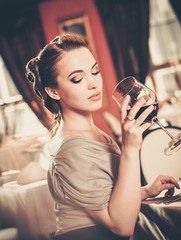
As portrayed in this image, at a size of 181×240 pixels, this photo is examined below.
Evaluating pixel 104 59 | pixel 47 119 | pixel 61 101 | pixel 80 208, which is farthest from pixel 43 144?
pixel 80 208

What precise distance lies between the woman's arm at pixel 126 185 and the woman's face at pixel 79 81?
6.2 inches

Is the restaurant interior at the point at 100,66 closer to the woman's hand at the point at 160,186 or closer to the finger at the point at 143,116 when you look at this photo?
the woman's hand at the point at 160,186

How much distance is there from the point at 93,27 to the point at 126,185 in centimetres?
158

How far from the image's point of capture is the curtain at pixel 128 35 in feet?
7.32

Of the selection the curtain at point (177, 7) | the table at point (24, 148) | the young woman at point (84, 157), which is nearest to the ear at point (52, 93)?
the young woman at point (84, 157)

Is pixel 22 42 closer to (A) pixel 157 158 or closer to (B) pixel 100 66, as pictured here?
(B) pixel 100 66

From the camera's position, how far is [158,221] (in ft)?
2.84

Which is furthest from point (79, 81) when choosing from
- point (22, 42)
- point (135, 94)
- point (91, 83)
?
point (22, 42)

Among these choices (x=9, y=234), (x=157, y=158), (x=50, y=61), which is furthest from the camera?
(x=9, y=234)

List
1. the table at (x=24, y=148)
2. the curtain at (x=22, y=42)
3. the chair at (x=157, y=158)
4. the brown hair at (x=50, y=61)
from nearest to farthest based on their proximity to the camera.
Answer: the brown hair at (x=50, y=61)
the chair at (x=157, y=158)
the table at (x=24, y=148)
the curtain at (x=22, y=42)

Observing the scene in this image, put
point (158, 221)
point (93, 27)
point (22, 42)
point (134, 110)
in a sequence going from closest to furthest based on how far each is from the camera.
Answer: point (134, 110)
point (158, 221)
point (93, 27)
point (22, 42)

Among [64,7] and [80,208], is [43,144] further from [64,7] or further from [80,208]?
[80,208]

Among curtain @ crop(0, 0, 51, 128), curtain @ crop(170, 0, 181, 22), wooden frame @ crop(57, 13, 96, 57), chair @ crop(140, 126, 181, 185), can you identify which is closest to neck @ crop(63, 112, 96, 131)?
chair @ crop(140, 126, 181, 185)

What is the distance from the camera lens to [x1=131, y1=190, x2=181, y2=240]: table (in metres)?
0.81
